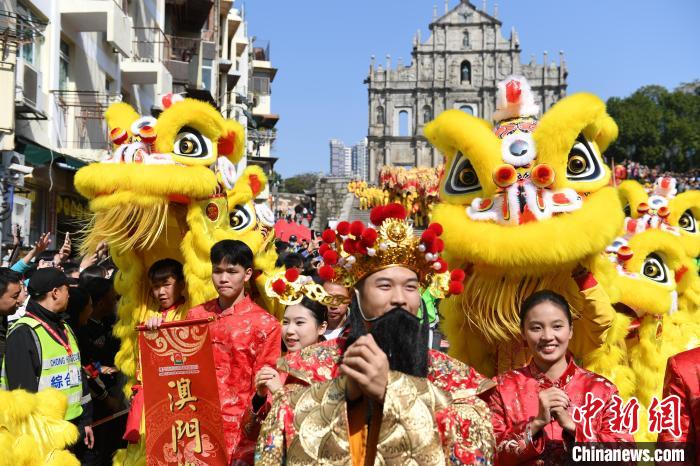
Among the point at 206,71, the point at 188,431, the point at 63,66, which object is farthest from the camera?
the point at 206,71

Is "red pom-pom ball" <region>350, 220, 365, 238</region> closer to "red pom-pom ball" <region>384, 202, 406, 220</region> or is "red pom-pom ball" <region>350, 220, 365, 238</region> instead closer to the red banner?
"red pom-pom ball" <region>384, 202, 406, 220</region>

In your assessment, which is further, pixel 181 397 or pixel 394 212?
pixel 181 397

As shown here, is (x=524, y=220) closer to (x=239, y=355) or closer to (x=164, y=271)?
(x=239, y=355)

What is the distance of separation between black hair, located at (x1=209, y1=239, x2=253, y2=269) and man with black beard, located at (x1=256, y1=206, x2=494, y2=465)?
1.47 metres

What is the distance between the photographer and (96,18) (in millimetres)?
15117

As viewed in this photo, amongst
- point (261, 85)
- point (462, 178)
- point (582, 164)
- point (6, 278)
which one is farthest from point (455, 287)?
point (261, 85)

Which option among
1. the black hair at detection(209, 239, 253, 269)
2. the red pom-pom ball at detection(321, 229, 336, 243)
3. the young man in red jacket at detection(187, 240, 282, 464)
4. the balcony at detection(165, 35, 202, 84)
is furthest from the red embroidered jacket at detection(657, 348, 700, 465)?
the balcony at detection(165, 35, 202, 84)

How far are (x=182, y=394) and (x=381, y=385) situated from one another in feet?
6.15

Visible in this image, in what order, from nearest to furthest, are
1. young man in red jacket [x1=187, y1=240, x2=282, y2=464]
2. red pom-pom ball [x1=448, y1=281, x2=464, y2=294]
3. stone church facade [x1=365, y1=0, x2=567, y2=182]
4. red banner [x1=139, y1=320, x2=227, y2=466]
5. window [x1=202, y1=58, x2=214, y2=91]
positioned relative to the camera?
1. red pom-pom ball [x1=448, y1=281, x2=464, y2=294]
2. red banner [x1=139, y1=320, x2=227, y2=466]
3. young man in red jacket [x1=187, y1=240, x2=282, y2=464]
4. window [x1=202, y1=58, x2=214, y2=91]
5. stone church facade [x1=365, y1=0, x2=567, y2=182]

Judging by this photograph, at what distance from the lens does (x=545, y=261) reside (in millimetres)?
4516

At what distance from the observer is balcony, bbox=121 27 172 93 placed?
1856 centimetres

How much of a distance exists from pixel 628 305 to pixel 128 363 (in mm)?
3438

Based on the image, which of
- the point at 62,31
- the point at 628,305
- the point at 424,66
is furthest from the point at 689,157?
the point at 628,305

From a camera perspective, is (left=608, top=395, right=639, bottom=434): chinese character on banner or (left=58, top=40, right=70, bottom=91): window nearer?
(left=608, top=395, right=639, bottom=434): chinese character on banner
